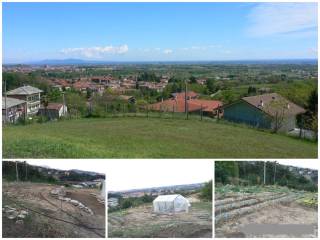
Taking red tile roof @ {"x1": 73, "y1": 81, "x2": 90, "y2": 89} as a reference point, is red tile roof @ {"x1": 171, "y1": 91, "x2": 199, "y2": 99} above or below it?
below

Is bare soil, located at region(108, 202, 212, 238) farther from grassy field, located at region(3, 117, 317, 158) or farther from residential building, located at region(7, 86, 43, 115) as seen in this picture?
residential building, located at region(7, 86, 43, 115)

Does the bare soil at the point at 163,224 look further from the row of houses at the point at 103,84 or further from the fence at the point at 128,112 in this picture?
the fence at the point at 128,112

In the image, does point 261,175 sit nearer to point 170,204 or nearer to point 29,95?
point 170,204

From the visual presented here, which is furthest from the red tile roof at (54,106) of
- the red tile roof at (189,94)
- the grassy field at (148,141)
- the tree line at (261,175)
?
the tree line at (261,175)

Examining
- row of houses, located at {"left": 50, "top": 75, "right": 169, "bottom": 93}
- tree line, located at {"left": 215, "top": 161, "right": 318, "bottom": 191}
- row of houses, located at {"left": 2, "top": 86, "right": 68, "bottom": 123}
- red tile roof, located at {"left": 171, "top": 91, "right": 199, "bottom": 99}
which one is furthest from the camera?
red tile roof, located at {"left": 171, "top": 91, "right": 199, "bottom": 99}

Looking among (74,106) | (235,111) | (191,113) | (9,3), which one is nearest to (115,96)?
(74,106)

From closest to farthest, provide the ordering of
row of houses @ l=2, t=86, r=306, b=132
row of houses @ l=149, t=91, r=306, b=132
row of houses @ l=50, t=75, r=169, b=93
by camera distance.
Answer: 1. row of houses @ l=2, t=86, r=306, b=132
2. row of houses @ l=50, t=75, r=169, b=93
3. row of houses @ l=149, t=91, r=306, b=132

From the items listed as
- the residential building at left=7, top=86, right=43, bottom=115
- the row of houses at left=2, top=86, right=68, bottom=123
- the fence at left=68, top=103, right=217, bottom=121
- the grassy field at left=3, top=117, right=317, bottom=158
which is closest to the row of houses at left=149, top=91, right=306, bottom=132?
the grassy field at left=3, top=117, right=317, bottom=158
